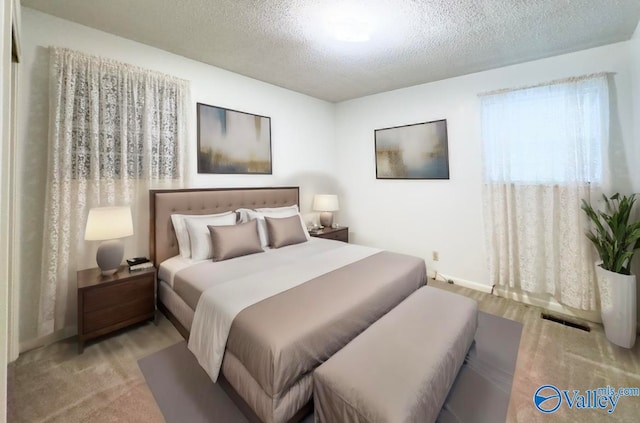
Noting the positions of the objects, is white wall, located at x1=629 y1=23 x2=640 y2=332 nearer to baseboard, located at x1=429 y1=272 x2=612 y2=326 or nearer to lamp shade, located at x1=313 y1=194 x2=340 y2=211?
baseboard, located at x1=429 y1=272 x2=612 y2=326

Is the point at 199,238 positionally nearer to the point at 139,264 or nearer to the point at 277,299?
the point at 139,264

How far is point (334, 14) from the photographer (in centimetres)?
213

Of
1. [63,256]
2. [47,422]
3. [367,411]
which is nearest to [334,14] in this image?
[367,411]

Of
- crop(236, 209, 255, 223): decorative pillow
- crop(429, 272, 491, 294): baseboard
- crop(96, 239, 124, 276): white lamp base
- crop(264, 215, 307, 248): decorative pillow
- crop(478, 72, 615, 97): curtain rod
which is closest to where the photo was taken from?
crop(96, 239, 124, 276): white lamp base

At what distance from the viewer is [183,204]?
284cm

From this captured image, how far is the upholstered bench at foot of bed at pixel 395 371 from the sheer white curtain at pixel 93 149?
236cm

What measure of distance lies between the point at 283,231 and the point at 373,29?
219cm

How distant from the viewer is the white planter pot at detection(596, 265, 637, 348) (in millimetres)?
2150

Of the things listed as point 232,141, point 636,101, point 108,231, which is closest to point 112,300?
point 108,231

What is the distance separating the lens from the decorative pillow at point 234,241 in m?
2.55

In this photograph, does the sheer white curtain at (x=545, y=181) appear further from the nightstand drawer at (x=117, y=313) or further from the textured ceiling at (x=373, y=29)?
the nightstand drawer at (x=117, y=313)

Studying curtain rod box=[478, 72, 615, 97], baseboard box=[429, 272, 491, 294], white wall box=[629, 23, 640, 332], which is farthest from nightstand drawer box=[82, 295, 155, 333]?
white wall box=[629, 23, 640, 332]

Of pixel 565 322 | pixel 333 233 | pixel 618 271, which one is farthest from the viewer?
pixel 333 233

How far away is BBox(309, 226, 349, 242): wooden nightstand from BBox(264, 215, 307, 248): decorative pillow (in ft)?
2.04
